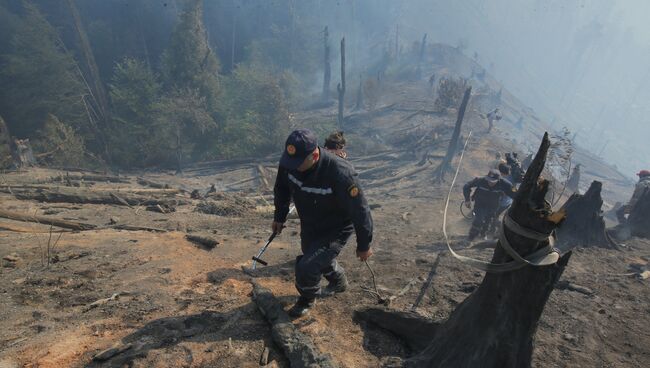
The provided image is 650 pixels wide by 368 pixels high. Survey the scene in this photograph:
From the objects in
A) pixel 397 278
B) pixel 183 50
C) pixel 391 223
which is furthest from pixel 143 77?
pixel 397 278

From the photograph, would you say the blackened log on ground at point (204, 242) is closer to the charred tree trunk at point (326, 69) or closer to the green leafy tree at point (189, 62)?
the green leafy tree at point (189, 62)

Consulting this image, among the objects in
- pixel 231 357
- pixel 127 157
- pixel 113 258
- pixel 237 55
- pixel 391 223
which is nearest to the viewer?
pixel 231 357

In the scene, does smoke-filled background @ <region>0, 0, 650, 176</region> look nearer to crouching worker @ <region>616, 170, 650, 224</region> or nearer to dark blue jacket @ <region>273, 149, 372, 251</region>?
dark blue jacket @ <region>273, 149, 372, 251</region>

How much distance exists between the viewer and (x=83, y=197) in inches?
345

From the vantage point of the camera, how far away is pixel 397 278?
191 inches

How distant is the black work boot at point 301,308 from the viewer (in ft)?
11.2

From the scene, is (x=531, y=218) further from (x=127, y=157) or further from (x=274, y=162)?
(x=127, y=157)

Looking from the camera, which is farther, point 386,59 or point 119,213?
point 386,59

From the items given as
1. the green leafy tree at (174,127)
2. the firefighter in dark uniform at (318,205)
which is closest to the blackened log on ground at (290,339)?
the firefighter in dark uniform at (318,205)

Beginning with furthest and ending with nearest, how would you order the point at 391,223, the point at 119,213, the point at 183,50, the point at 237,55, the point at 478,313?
the point at 237,55 < the point at 183,50 < the point at 391,223 < the point at 119,213 < the point at 478,313

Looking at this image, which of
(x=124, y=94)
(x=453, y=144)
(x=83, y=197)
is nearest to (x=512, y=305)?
(x=83, y=197)

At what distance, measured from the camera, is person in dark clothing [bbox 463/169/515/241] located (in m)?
7.67

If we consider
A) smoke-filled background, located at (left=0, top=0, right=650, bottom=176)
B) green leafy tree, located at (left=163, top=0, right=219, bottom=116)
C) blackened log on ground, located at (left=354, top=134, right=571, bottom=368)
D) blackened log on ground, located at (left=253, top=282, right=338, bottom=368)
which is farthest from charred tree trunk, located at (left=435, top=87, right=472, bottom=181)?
blackened log on ground, located at (left=354, top=134, right=571, bottom=368)

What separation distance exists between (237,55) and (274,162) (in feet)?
104
